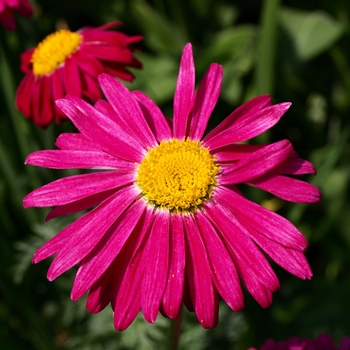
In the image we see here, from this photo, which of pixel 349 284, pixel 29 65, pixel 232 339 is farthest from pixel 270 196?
pixel 29 65

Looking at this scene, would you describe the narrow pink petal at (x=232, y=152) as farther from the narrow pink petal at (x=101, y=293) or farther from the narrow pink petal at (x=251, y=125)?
the narrow pink petal at (x=101, y=293)

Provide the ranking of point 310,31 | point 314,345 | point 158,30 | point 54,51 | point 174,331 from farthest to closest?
point 158,30 → point 310,31 → point 54,51 → point 314,345 → point 174,331

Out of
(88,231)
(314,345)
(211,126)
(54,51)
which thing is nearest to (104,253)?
(88,231)

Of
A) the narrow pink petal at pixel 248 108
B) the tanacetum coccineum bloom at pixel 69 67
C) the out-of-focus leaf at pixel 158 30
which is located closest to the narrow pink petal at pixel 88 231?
the narrow pink petal at pixel 248 108

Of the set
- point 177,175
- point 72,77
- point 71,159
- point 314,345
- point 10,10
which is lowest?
point 314,345

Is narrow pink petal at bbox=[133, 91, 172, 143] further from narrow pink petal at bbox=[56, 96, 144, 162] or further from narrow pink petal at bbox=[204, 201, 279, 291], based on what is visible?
narrow pink petal at bbox=[204, 201, 279, 291]

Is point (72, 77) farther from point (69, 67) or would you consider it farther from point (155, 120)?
point (155, 120)

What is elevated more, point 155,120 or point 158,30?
point 158,30
